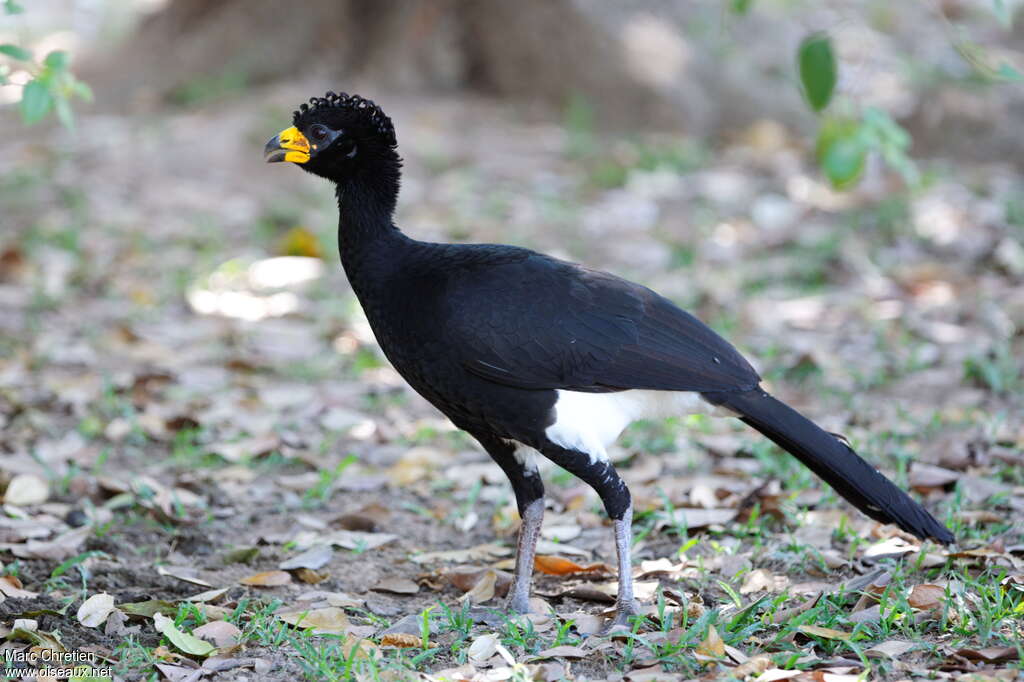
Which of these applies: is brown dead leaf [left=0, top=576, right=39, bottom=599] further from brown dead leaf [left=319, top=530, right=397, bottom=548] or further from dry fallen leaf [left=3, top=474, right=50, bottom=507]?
brown dead leaf [left=319, top=530, right=397, bottom=548]

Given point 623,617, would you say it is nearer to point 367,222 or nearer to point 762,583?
point 762,583

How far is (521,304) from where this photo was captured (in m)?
3.74

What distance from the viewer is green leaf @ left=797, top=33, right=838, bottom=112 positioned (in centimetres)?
466

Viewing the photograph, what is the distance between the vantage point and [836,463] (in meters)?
3.72

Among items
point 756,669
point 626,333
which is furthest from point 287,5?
point 756,669

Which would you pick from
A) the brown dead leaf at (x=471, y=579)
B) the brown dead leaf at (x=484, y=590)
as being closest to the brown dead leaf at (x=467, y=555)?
the brown dead leaf at (x=471, y=579)

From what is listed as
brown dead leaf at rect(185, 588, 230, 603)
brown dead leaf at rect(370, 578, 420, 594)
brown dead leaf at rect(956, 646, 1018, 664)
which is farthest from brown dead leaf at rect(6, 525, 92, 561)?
brown dead leaf at rect(956, 646, 1018, 664)

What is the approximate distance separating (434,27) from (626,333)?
6.24m

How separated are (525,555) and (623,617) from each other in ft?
1.34

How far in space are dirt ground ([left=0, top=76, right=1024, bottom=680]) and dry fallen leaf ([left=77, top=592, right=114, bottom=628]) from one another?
1cm

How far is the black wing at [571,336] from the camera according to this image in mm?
3656

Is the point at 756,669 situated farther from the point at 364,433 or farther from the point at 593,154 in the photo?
the point at 593,154

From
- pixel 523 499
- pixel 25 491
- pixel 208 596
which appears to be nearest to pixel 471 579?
pixel 523 499

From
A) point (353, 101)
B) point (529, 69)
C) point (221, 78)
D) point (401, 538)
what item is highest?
point (529, 69)
